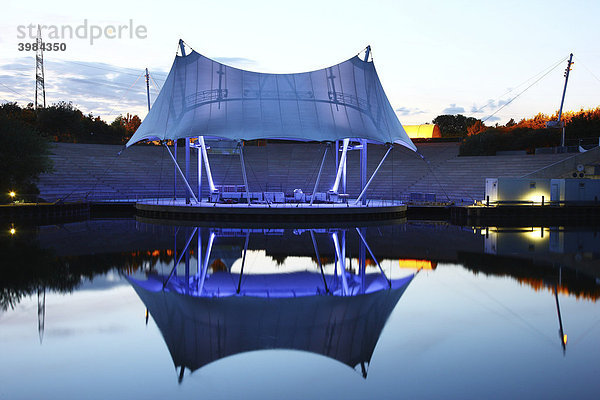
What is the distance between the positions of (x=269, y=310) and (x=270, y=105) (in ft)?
54.3

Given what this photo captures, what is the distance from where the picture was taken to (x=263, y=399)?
4.42 metres

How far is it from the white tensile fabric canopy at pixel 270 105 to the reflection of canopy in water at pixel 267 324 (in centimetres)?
1403

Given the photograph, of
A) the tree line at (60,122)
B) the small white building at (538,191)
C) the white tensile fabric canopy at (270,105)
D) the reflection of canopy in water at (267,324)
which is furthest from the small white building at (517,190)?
the tree line at (60,122)

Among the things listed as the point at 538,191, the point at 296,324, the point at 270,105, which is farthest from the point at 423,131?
the point at 296,324

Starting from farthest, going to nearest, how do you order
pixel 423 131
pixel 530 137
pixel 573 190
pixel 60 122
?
pixel 423 131 → pixel 60 122 → pixel 530 137 → pixel 573 190

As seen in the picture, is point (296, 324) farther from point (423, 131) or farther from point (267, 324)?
point (423, 131)

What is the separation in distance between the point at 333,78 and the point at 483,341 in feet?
62.5

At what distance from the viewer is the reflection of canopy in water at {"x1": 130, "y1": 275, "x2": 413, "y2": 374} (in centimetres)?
562

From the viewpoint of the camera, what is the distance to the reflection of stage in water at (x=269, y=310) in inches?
225

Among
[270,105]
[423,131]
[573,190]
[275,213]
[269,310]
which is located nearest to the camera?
[269,310]

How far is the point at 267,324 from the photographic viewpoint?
21.7 feet

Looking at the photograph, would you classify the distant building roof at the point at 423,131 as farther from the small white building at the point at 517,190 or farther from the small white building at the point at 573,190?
the small white building at the point at 517,190

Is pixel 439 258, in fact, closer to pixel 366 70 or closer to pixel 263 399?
pixel 263 399

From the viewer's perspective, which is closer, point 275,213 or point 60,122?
point 275,213
